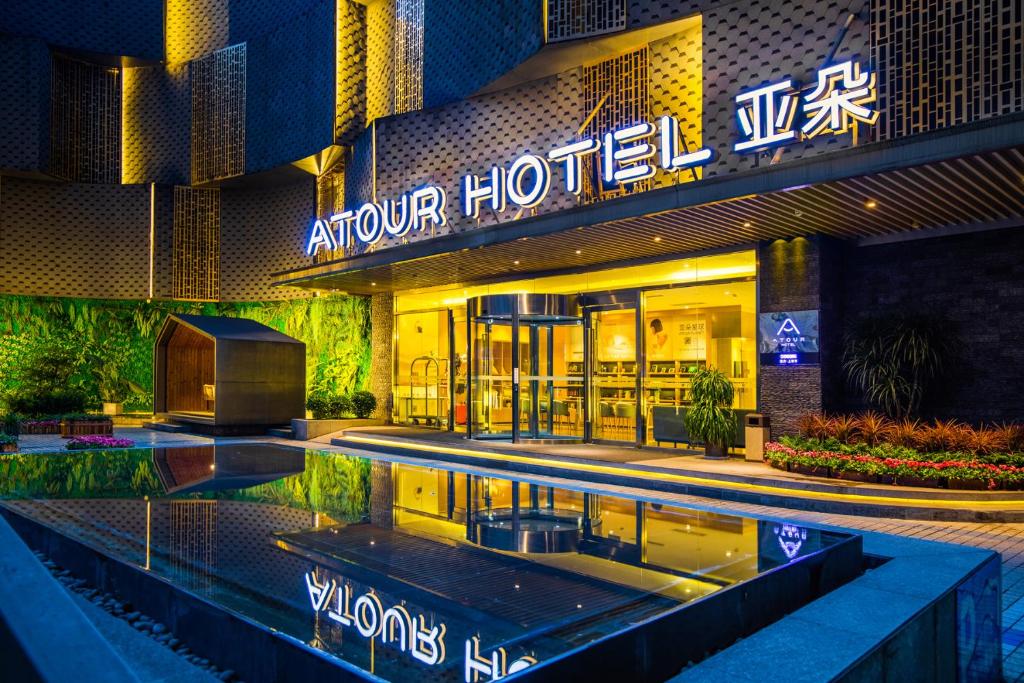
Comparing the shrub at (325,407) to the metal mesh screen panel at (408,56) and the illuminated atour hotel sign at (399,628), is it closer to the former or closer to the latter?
the metal mesh screen panel at (408,56)

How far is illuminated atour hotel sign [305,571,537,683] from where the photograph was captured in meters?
2.85

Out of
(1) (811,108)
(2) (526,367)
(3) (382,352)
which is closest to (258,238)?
(3) (382,352)

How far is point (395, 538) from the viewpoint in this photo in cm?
514

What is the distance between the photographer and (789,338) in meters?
11.4

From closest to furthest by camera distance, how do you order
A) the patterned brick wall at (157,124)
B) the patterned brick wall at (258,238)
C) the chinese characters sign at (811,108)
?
the chinese characters sign at (811,108) → the patterned brick wall at (258,238) → the patterned brick wall at (157,124)

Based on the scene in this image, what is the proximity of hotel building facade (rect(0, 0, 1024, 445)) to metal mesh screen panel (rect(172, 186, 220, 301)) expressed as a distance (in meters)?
0.08

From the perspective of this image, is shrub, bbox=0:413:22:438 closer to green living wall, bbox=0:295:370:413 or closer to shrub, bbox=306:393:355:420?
green living wall, bbox=0:295:370:413

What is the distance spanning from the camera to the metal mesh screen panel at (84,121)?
23078mm

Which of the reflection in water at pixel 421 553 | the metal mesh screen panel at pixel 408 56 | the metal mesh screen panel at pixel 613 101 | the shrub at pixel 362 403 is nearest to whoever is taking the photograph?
the reflection in water at pixel 421 553

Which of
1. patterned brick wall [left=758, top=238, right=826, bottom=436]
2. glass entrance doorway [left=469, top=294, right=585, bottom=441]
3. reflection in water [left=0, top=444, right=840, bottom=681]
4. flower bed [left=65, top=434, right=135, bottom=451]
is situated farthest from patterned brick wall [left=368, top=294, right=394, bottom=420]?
reflection in water [left=0, top=444, right=840, bottom=681]

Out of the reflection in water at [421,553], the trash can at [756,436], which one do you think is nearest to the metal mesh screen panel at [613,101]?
the trash can at [756,436]

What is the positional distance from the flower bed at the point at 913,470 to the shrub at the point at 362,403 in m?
11.4

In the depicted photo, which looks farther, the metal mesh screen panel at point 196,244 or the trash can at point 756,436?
the metal mesh screen panel at point 196,244

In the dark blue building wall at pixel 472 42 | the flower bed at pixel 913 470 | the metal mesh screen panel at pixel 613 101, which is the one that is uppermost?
the dark blue building wall at pixel 472 42
